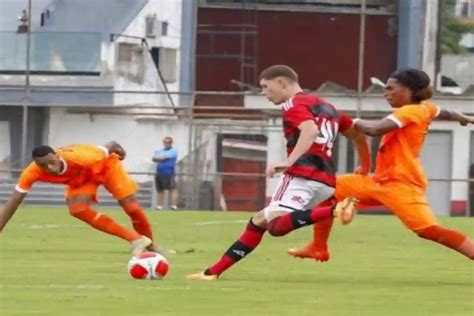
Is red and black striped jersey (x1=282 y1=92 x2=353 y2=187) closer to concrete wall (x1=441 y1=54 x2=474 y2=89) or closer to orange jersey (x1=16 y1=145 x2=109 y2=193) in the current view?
orange jersey (x1=16 y1=145 x2=109 y2=193)

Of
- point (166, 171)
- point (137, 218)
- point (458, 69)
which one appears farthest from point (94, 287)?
point (458, 69)

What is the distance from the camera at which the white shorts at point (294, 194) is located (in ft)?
42.5

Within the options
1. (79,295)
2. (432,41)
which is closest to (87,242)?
(79,295)

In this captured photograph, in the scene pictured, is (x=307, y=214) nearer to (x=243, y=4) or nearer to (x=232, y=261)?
(x=232, y=261)

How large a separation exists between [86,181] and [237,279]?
3.08 m

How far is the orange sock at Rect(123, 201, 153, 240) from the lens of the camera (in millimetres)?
16281

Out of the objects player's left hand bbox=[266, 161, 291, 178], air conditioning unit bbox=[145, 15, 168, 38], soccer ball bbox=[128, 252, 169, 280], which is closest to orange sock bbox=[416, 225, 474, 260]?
player's left hand bbox=[266, 161, 291, 178]

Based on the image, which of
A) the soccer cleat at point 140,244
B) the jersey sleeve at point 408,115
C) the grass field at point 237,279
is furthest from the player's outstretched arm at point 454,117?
the soccer cleat at point 140,244

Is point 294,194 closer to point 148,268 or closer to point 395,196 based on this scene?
point 395,196

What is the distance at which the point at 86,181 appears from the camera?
1588cm

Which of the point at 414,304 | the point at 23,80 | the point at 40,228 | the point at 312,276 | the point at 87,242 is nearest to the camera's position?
the point at 414,304

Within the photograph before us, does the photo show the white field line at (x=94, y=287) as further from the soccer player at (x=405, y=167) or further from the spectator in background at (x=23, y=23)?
the spectator in background at (x=23, y=23)

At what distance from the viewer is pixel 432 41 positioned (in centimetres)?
4100

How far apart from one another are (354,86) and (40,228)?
20966 mm
